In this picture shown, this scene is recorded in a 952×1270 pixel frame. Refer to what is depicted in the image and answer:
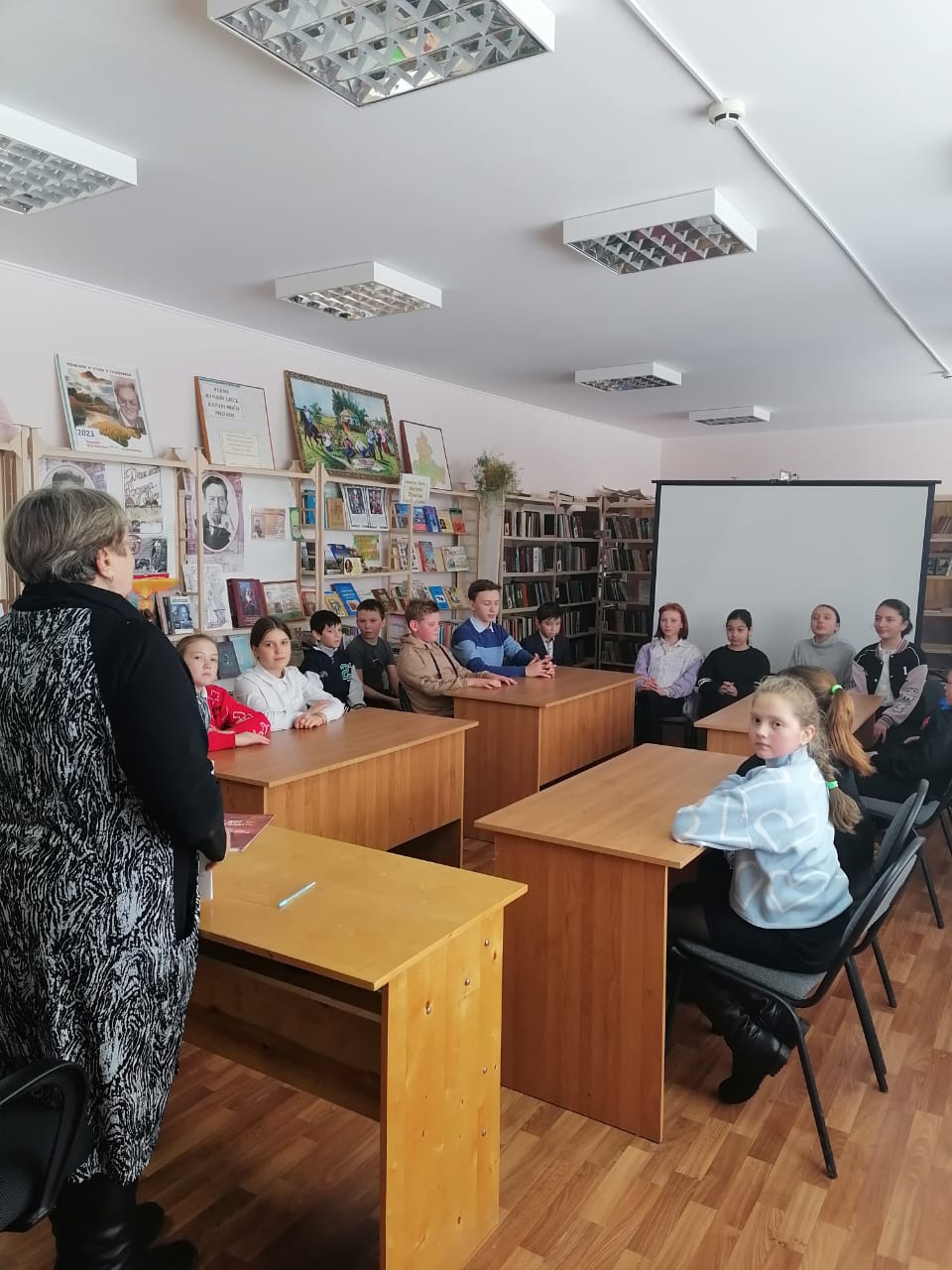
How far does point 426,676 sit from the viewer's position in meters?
4.99

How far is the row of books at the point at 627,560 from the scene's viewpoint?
883cm

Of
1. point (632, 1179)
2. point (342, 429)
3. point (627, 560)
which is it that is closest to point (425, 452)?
point (342, 429)

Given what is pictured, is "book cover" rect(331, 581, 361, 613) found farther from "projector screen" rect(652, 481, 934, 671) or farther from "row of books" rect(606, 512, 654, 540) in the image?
"row of books" rect(606, 512, 654, 540)

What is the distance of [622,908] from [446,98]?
2.35 metres

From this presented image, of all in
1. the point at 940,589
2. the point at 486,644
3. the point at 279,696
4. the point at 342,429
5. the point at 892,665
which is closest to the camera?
the point at 279,696

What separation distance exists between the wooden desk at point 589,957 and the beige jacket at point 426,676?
7.62 feet

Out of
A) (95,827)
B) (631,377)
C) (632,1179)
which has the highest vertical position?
(631,377)

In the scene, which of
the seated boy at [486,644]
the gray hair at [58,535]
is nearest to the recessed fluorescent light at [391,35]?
the gray hair at [58,535]

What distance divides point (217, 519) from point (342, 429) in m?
1.28

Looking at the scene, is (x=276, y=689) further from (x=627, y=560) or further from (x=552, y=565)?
(x=627, y=560)

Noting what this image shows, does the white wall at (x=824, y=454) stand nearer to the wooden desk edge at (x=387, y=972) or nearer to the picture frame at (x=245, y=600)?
the picture frame at (x=245, y=600)

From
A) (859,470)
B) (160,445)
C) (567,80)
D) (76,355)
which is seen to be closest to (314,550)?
(160,445)

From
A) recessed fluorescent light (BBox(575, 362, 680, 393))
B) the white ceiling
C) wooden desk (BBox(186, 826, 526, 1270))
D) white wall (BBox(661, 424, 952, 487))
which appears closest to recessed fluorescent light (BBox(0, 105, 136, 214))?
the white ceiling

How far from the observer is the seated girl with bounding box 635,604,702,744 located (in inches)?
244
